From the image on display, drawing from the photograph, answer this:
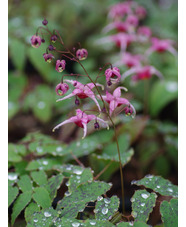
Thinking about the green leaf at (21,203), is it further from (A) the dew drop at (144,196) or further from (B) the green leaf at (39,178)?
(A) the dew drop at (144,196)

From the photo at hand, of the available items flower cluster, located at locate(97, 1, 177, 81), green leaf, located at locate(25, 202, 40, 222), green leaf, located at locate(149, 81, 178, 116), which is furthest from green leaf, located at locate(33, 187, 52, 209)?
green leaf, located at locate(149, 81, 178, 116)

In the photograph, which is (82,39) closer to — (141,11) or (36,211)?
(141,11)

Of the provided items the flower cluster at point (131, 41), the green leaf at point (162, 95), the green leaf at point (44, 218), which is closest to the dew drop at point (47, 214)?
the green leaf at point (44, 218)

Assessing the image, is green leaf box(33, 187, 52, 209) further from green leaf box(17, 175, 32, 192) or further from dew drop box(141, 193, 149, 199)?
dew drop box(141, 193, 149, 199)

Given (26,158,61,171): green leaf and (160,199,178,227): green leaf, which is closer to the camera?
(160,199,178,227): green leaf

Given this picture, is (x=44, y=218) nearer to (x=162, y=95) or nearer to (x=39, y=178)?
(x=39, y=178)
